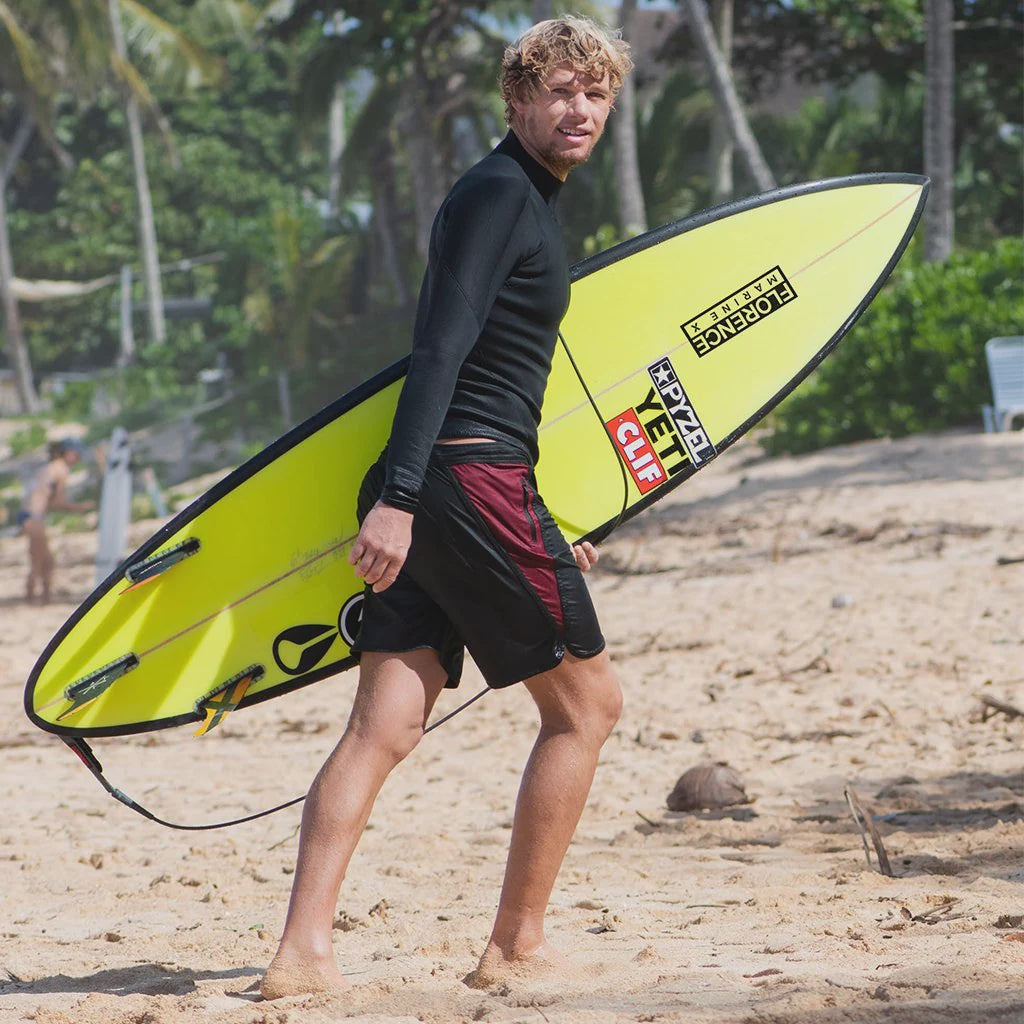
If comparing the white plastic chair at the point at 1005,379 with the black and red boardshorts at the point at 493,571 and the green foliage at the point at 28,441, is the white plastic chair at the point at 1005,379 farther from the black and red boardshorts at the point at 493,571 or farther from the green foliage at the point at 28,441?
the green foliage at the point at 28,441

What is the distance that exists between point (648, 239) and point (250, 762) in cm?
278

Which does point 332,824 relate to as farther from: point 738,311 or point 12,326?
point 12,326

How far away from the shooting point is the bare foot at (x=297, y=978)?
2320 millimetres

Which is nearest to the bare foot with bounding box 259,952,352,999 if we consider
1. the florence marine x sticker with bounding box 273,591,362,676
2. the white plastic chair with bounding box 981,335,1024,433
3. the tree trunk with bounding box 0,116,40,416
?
the florence marine x sticker with bounding box 273,591,362,676

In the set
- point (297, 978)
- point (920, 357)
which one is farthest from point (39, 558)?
point (297, 978)

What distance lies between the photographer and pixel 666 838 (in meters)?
3.77

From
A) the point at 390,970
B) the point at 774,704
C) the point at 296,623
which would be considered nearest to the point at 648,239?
the point at 296,623

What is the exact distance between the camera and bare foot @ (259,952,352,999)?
2.32m

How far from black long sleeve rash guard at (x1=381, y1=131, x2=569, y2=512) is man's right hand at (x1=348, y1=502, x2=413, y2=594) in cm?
2

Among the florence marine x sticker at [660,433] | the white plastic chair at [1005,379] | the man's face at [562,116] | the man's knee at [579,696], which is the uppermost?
the man's face at [562,116]

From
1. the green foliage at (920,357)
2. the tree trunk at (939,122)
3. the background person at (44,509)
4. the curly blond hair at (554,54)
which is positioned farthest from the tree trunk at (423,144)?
the curly blond hair at (554,54)

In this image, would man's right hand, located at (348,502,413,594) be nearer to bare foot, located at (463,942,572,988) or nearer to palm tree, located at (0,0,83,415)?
bare foot, located at (463,942,572,988)

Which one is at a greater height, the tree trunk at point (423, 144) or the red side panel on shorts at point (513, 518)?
the red side panel on shorts at point (513, 518)

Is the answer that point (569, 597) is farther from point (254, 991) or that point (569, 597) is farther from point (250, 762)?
point (250, 762)
